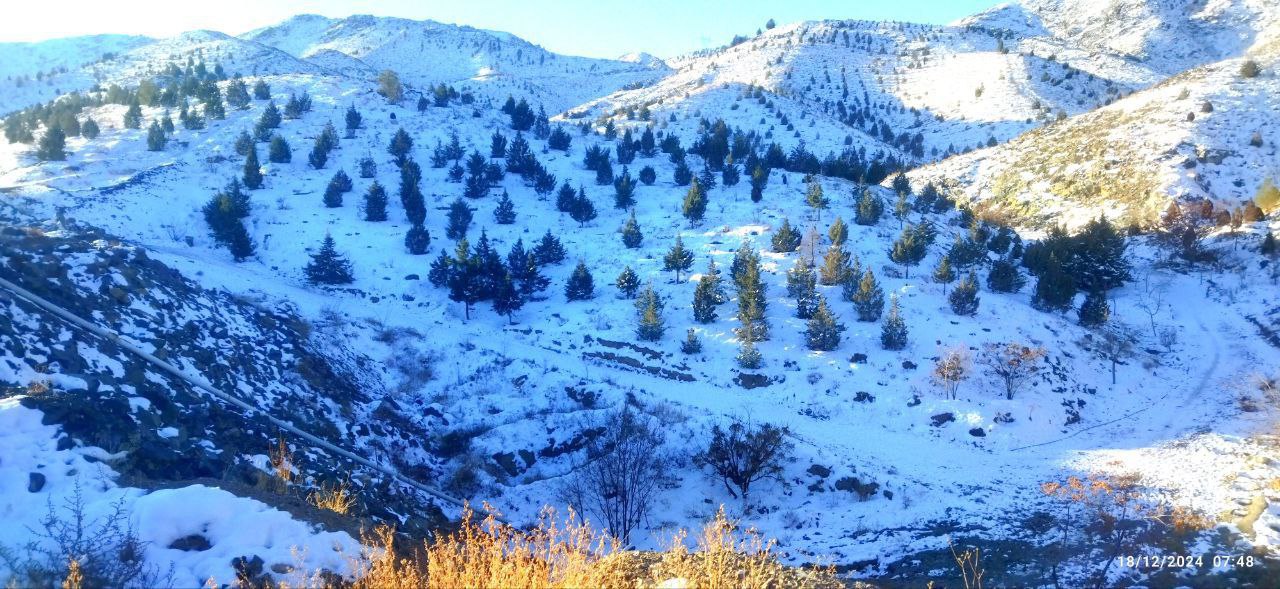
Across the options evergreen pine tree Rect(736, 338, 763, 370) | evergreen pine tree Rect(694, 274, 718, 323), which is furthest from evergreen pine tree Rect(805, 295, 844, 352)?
evergreen pine tree Rect(694, 274, 718, 323)

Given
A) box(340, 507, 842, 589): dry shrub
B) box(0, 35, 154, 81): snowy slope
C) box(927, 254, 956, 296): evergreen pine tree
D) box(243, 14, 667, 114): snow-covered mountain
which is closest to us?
box(340, 507, 842, 589): dry shrub

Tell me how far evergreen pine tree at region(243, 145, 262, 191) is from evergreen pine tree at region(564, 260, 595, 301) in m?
25.0

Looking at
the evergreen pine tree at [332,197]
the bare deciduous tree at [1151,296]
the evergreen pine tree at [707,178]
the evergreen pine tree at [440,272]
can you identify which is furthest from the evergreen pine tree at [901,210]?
the evergreen pine tree at [332,197]

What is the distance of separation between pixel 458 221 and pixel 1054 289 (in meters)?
33.2

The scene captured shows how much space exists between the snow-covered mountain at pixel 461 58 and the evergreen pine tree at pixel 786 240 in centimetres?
8457

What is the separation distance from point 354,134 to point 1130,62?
110007mm

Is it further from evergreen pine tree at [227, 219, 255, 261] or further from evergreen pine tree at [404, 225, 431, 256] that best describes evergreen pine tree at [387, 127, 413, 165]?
evergreen pine tree at [227, 219, 255, 261]

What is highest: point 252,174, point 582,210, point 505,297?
point 252,174

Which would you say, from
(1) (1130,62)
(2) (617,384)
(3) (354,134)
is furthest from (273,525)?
(1) (1130,62)

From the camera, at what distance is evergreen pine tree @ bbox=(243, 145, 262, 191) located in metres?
39.6

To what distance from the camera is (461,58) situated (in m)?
139

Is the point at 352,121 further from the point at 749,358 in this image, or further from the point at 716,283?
the point at 749,358

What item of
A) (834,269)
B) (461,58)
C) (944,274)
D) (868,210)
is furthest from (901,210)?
(461,58)

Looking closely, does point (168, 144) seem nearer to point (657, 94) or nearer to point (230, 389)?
point (230, 389)
